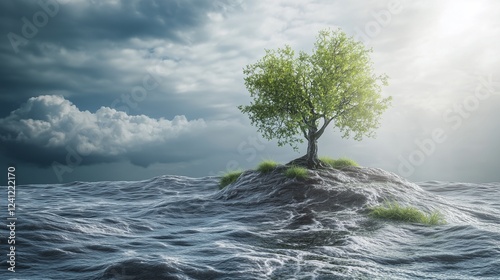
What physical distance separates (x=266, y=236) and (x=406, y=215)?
7450 mm

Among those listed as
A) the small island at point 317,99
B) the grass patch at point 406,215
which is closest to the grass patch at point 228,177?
the small island at point 317,99

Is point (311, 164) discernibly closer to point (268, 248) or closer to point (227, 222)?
point (227, 222)

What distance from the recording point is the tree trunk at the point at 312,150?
28.9 meters

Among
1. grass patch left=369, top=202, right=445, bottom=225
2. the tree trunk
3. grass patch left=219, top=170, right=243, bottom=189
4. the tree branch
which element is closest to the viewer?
grass patch left=369, top=202, right=445, bottom=225

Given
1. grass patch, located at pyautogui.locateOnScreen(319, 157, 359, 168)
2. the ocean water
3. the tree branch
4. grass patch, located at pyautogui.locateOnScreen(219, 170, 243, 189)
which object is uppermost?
the tree branch

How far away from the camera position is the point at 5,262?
12703 mm

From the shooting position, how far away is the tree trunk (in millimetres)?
28922

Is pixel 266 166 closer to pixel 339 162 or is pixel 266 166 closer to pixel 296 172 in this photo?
pixel 296 172

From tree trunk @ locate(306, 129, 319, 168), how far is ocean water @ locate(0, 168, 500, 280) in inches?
75.1

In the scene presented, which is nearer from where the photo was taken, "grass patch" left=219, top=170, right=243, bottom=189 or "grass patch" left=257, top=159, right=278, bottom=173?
"grass patch" left=257, top=159, right=278, bottom=173

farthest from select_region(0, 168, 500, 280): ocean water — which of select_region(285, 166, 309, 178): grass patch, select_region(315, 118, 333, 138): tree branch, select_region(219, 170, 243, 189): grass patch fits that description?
select_region(219, 170, 243, 189): grass patch

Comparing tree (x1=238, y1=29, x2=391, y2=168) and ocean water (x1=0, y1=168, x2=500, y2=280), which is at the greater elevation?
tree (x1=238, y1=29, x2=391, y2=168)

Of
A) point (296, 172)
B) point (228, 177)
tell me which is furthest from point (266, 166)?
point (228, 177)

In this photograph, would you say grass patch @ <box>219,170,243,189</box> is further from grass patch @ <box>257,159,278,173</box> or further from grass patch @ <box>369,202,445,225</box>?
grass patch @ <box>369,202,445,225</box>
